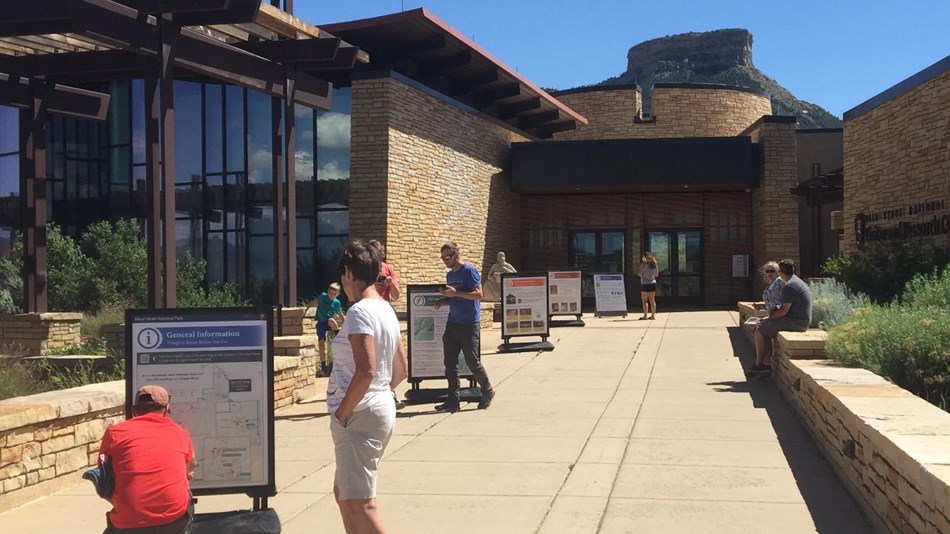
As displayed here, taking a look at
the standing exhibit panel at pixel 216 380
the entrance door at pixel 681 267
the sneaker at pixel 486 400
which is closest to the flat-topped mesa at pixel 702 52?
the entrance door at pixel 681 267

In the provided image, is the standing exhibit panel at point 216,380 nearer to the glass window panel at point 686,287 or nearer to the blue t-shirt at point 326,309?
the blue t-shirt at point 326,309

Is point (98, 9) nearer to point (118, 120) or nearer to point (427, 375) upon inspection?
point (427, 375)

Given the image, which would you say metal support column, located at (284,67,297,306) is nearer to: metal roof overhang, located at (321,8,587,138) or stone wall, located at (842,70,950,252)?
metal roof overhang, located at (321,8,587,138)

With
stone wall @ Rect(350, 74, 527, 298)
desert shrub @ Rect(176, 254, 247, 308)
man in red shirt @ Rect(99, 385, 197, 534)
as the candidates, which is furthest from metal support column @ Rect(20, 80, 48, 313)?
man in red shirt @ Rect(99, 385, 197, 534)

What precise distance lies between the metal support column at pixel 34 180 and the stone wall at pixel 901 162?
14.8m

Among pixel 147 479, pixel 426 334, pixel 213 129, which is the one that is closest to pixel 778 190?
pixel 213 129

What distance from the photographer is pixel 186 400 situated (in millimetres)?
5410

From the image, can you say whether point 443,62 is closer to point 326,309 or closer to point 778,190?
point 326,309

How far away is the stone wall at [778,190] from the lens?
26.3m

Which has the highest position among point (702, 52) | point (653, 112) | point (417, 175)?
point (702, 52)

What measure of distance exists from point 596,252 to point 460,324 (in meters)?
19.8

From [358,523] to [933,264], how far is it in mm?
13270

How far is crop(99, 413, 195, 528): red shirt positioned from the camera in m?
4.22

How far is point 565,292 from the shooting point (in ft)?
67.2
